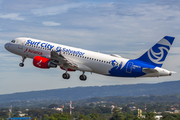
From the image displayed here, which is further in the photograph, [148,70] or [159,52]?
[159,52]

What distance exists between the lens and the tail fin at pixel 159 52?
5409cm

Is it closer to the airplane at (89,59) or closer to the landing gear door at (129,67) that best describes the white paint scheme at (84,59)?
the airplane at (89,59)

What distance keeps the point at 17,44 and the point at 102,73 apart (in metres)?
19.8

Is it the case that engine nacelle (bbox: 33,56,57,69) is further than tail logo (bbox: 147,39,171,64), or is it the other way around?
engine nacelle (bbox: 33,56,57,69)

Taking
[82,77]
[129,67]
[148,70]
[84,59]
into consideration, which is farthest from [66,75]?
[148,70]

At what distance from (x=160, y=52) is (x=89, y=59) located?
1335 centimetres

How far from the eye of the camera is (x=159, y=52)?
54.5m

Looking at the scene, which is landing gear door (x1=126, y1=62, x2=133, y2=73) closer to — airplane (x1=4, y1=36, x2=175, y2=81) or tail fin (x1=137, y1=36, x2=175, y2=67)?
airplane (x1=4, y1=36, x2=175, y2=81)

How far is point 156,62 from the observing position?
2147 inches

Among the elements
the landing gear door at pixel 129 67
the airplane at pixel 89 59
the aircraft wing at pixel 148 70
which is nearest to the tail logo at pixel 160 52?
the airplane at pixel 89 59

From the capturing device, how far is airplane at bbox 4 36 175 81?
2141 inches

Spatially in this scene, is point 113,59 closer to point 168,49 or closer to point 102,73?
point 102,73

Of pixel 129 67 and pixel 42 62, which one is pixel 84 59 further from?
pixel 129 67

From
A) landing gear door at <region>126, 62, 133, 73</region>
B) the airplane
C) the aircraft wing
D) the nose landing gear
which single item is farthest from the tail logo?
the nose landing gear
